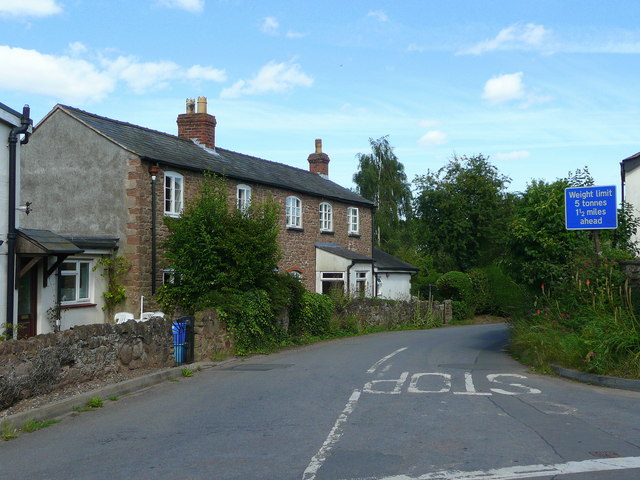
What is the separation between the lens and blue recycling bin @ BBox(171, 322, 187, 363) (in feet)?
49.0

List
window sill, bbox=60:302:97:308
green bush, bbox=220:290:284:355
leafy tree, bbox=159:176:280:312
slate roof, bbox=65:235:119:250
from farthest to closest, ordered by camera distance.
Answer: slate roof, bbox=65:235:119:250, leafy tree, bbox=159:176:280:312, window sill, bbox=60:302:97:308, green bush, bbox=220:290:284:355

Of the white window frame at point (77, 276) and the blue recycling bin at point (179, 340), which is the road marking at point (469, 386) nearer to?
the blue recycling bin at point (179, 340)

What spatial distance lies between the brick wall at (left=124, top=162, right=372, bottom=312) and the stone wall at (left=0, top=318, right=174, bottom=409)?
6.32 meters

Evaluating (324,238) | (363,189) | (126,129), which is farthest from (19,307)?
(363,189)

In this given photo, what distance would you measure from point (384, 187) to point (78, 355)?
45633 mm

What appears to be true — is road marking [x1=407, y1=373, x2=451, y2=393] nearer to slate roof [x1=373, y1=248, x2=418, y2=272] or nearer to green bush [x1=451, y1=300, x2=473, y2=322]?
slate roof [x1=373, y1=248, x2=418, y2=272]

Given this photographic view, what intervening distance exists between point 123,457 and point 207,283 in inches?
485

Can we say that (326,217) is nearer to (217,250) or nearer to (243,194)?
(243,194)

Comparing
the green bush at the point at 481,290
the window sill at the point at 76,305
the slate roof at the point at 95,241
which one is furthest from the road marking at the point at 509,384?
the green bush at the point at 481,290

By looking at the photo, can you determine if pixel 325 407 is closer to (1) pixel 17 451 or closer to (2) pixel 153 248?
(1) pixel 17 451

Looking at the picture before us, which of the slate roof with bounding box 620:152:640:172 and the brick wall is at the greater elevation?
the slate roof with bounding box 620:152:640:172

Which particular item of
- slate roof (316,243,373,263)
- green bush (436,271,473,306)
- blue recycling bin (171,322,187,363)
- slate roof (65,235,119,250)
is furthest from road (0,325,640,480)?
green bush (436,271,473,306)

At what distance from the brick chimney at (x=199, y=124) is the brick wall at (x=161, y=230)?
286cm

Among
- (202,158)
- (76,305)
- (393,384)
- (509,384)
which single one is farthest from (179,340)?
(202,158)
